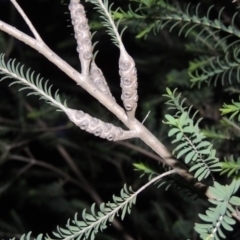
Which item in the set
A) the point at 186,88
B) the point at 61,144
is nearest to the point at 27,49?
the point at 61,144

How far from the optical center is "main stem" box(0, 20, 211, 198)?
14.4 inches

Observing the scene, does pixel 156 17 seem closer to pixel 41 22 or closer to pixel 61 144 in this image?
pixel 61 144

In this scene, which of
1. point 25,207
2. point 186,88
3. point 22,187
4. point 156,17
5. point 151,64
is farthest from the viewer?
point 25,207

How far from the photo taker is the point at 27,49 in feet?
4.58

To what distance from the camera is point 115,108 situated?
0.36 m

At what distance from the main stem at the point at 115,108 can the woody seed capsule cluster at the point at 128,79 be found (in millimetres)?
14

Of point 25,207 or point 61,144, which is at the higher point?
point 61,144

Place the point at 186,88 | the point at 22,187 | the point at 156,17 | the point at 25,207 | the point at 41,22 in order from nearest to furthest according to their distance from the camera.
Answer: the point at 156,17 < the point at 186,88 < the point at 22,187 < the point at 41,22 < the point at 25,207

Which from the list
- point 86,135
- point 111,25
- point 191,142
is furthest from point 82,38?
point 86,135

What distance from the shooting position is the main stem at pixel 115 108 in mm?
365

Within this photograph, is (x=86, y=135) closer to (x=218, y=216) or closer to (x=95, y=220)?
(x=95, y=220)

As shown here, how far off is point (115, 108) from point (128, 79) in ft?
0.10

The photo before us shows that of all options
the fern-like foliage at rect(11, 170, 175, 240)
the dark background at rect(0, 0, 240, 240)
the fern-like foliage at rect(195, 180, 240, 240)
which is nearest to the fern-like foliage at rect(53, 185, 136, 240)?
the fern-like foliage at rect(11, 170, 175, 240)

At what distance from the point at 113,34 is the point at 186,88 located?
2.18ft
